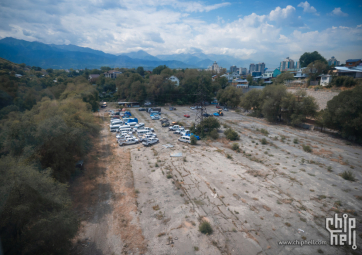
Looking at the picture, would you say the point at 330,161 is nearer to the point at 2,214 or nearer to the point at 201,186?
the point at 201,186

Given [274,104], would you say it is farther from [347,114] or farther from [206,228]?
[206,228]

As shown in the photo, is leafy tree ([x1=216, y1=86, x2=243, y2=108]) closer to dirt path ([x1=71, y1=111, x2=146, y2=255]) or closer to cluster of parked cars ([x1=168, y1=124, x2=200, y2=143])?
cluster of parked cars ([x1=168, y1=124, x2=200, y2=143])

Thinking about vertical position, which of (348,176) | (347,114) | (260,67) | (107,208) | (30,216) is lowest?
(107,208)

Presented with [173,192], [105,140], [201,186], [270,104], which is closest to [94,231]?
[173,192]

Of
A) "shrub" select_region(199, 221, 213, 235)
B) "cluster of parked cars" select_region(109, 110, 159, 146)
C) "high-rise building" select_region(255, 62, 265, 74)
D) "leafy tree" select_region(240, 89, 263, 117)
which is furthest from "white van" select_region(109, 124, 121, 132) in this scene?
"high-rise building" select_region(255, 62, 265, 74)

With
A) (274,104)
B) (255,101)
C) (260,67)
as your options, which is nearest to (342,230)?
(274,104)

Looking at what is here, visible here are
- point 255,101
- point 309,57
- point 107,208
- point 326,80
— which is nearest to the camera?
point 107,208
